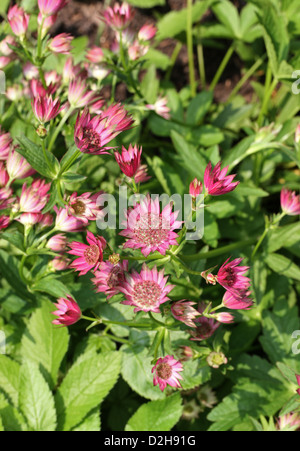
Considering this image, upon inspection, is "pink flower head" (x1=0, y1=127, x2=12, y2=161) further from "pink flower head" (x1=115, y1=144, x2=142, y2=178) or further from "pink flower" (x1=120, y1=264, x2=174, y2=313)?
"pink flower" (x1=120, y1=264, x2=174, y2=313)

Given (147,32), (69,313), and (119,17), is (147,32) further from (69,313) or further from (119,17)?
(69,313)

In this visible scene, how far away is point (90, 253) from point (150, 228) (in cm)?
18

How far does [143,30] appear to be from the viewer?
1.89 meters

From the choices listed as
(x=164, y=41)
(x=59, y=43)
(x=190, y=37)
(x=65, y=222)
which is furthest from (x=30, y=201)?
(x=164, y=41)

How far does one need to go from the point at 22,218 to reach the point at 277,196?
151 centimetres

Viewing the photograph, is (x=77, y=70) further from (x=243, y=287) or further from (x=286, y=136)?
(x=243, y=287)

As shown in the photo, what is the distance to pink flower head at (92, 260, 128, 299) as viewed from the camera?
1353mm

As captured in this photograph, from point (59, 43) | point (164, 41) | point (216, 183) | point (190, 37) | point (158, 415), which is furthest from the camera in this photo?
point (164, 41)

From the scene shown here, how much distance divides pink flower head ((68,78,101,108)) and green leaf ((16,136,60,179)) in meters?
0.26

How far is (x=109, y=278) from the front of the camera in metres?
1.36

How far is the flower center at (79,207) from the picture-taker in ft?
4.65

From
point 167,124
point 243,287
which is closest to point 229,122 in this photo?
point 167,124

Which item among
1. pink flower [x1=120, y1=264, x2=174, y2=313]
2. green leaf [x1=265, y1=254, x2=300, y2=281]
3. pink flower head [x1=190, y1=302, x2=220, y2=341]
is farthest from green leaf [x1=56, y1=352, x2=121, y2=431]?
green leaf [x1=265, y1=254, x2=300, y2=281]

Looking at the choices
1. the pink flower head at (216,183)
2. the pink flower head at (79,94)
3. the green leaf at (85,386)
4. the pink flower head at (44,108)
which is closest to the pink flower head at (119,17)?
the pink flower head at (79,94)
